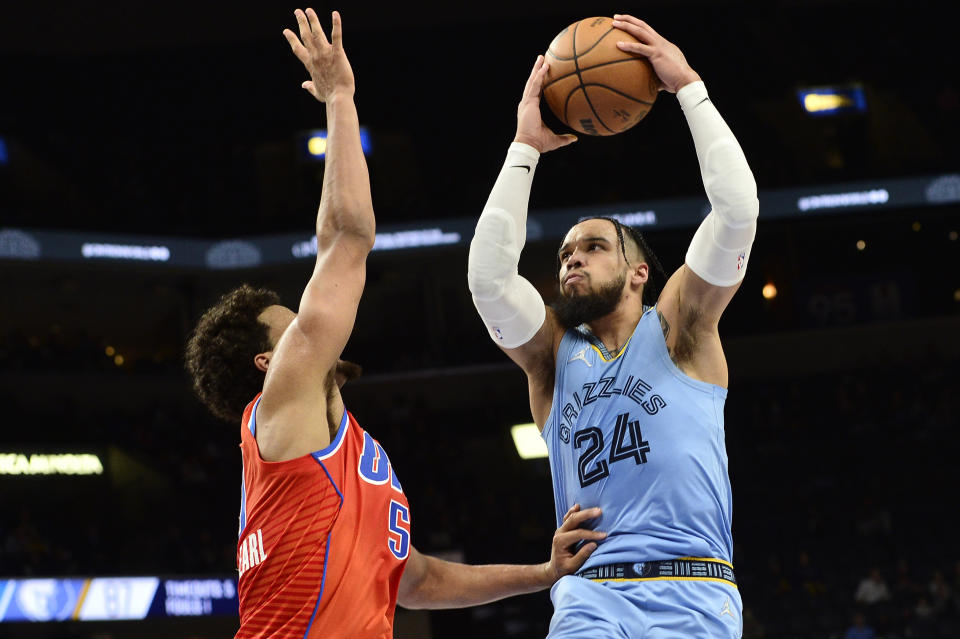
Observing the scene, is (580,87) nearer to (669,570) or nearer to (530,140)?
(530,140)

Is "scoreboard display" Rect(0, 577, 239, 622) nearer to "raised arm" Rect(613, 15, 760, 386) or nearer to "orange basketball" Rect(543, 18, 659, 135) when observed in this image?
"orange basketball" Rect(543, 18, 659, 135)

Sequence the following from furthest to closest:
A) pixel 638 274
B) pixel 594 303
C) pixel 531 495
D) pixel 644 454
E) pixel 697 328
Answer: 1. pixel 531 495
2. pixel 638 274
3. pixel 594 303
4. pixel 697 328
5. pixel 644 454

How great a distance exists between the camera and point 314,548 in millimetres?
3012

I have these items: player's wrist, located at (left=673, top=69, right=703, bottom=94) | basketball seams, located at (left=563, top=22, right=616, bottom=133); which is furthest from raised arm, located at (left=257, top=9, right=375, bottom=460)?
player's wrist, located at (left=673, top=69, right=703, bottom=94)

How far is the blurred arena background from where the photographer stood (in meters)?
17.3

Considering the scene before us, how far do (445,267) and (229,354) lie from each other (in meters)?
20.6

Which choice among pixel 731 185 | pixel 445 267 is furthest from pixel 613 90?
pixel 445 267

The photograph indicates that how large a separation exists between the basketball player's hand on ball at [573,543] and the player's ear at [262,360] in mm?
1135

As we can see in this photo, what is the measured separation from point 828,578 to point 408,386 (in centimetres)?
951

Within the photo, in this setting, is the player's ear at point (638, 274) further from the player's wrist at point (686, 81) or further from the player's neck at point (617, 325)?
the player's wrist at point (686, 81)

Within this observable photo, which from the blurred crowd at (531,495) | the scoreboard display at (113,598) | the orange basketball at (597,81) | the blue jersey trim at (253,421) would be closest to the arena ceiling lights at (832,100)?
the blurred crowd at (531,495)

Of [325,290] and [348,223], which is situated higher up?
[348,223]

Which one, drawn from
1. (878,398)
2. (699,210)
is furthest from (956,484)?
(699,210)

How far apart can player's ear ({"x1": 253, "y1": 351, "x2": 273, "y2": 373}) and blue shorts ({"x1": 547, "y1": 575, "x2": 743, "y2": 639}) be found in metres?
1.25
